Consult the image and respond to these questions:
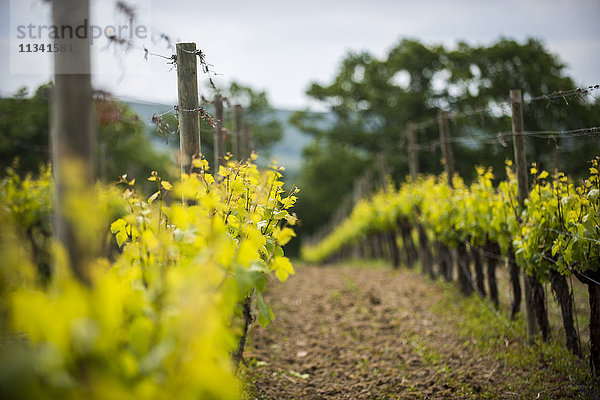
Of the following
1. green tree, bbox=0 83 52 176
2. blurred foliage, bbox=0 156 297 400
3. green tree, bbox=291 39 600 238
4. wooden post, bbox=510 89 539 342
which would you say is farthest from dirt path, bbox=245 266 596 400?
green tree, bbox=0 83 52 176

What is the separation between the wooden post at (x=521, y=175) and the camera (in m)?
5.46

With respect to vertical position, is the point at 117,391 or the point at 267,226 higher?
the point at 267,226

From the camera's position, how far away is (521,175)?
554 cm

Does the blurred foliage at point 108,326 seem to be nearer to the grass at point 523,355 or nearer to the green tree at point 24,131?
the grass at point 523,355

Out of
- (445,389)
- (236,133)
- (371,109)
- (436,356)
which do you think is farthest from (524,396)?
(371,109)

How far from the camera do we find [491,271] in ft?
22.8

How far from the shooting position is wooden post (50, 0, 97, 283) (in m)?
1.81

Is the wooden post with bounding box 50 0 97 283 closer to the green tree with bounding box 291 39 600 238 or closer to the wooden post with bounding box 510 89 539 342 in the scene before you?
Answer: the wooden post with bounding box 510 89 539 342

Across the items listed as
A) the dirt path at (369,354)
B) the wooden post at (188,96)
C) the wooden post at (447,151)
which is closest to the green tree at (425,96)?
the wooden post at (447,151)

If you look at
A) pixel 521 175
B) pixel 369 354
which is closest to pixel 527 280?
pixel 521 175

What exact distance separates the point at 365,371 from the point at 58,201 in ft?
12.8

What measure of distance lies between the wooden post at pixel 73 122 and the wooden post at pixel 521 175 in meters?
5.02

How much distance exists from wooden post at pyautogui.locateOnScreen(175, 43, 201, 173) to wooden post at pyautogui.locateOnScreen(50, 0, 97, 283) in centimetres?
180

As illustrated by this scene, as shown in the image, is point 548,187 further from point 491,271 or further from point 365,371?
point 365,371
